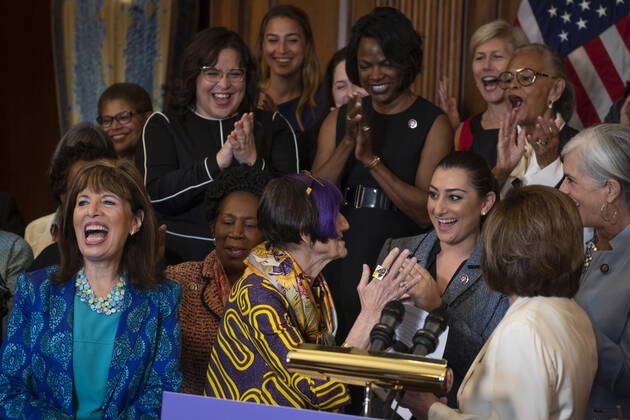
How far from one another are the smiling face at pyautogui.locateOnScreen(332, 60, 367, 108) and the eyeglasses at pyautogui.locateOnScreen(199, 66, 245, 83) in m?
0.70

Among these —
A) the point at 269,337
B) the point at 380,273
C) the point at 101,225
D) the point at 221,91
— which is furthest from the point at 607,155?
the point at 221,91

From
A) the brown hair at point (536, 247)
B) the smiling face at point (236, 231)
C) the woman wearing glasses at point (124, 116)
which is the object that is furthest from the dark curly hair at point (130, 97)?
the brown hair at point (536, 247)

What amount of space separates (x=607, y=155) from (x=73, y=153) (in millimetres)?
2217

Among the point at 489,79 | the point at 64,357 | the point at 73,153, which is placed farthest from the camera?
the point at 489,79

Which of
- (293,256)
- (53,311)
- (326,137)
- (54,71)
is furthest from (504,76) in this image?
Answer: (54,71)

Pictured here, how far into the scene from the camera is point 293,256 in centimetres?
317

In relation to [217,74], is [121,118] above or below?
below

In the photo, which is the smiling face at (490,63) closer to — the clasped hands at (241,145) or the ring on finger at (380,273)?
the clasped hands at (241,145)

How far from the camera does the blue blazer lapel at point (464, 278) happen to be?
11.5ft

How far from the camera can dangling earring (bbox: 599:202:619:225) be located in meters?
3.18

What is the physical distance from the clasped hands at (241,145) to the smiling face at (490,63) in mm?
1212

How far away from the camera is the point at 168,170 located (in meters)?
4.17

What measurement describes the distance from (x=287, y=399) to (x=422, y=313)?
1.54 ft

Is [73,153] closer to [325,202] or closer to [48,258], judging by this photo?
[48,258]
